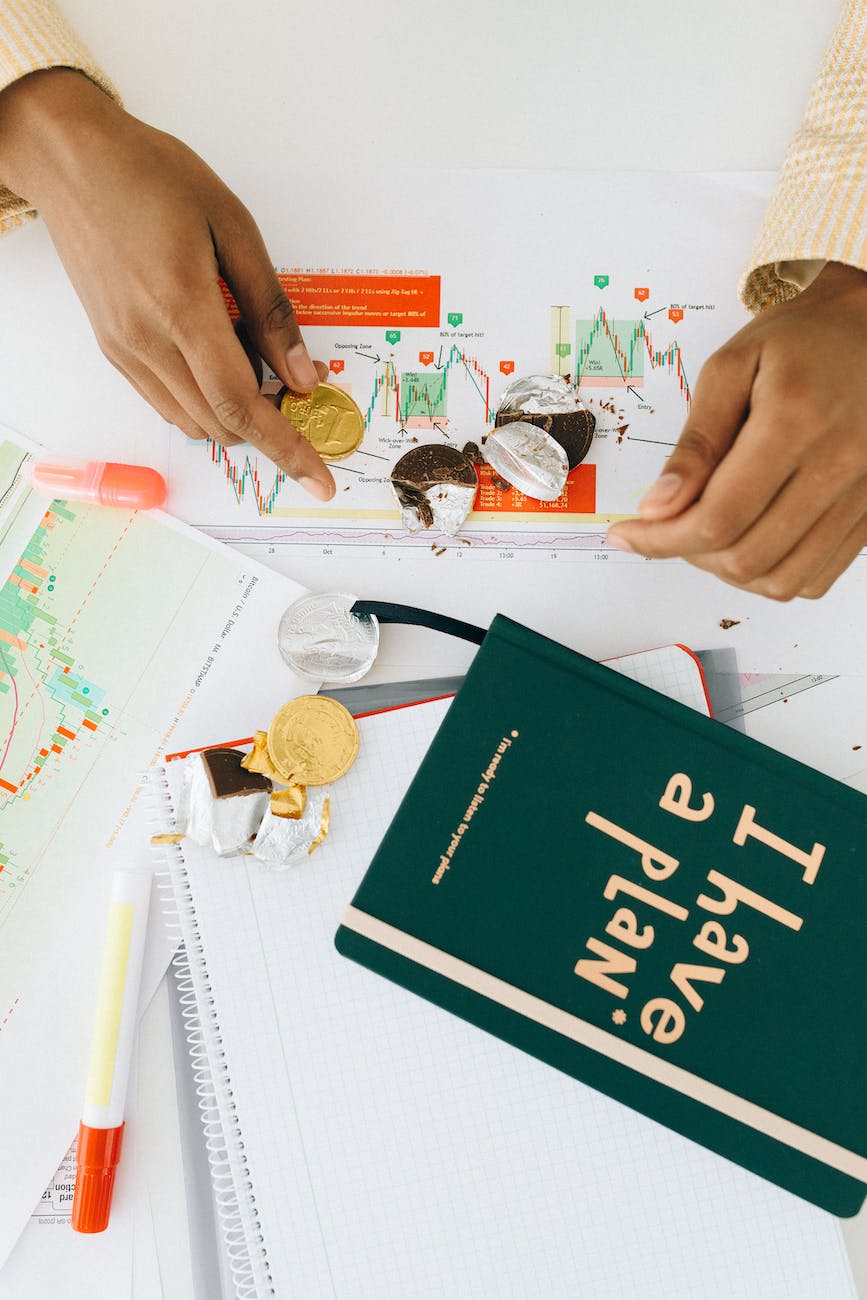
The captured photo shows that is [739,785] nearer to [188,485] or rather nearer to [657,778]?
[657,778]

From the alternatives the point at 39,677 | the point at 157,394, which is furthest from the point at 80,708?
the point at 157,394

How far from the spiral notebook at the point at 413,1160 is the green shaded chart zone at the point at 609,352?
0.43 meters

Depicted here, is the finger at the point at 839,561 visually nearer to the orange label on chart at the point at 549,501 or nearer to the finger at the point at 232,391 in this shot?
the orange label on chart at the point at 549,501

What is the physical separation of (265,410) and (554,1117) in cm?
56

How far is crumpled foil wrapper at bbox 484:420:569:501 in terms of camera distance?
2.18ft

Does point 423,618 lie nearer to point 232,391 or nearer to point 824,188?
point 232,391

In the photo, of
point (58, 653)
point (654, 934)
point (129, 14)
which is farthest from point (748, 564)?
point (129, 14)

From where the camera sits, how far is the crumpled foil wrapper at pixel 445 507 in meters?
0.67

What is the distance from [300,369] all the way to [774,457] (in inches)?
14.1

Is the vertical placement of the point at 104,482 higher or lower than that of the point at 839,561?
lower

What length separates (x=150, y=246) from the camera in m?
0.58

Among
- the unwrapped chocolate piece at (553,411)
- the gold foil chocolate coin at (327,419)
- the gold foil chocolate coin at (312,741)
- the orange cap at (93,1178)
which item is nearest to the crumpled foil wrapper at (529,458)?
the unwrapped chocolate piece at (553,411)

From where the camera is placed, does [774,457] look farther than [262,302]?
No

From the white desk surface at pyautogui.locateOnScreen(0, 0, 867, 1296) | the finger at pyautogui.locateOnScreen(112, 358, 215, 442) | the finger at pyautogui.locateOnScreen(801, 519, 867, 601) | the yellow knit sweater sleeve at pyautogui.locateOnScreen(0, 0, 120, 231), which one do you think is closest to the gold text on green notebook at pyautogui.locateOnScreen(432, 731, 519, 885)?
the white desk surface at pyautogui.locateOnScreen(0, 0, 867, 1296)
